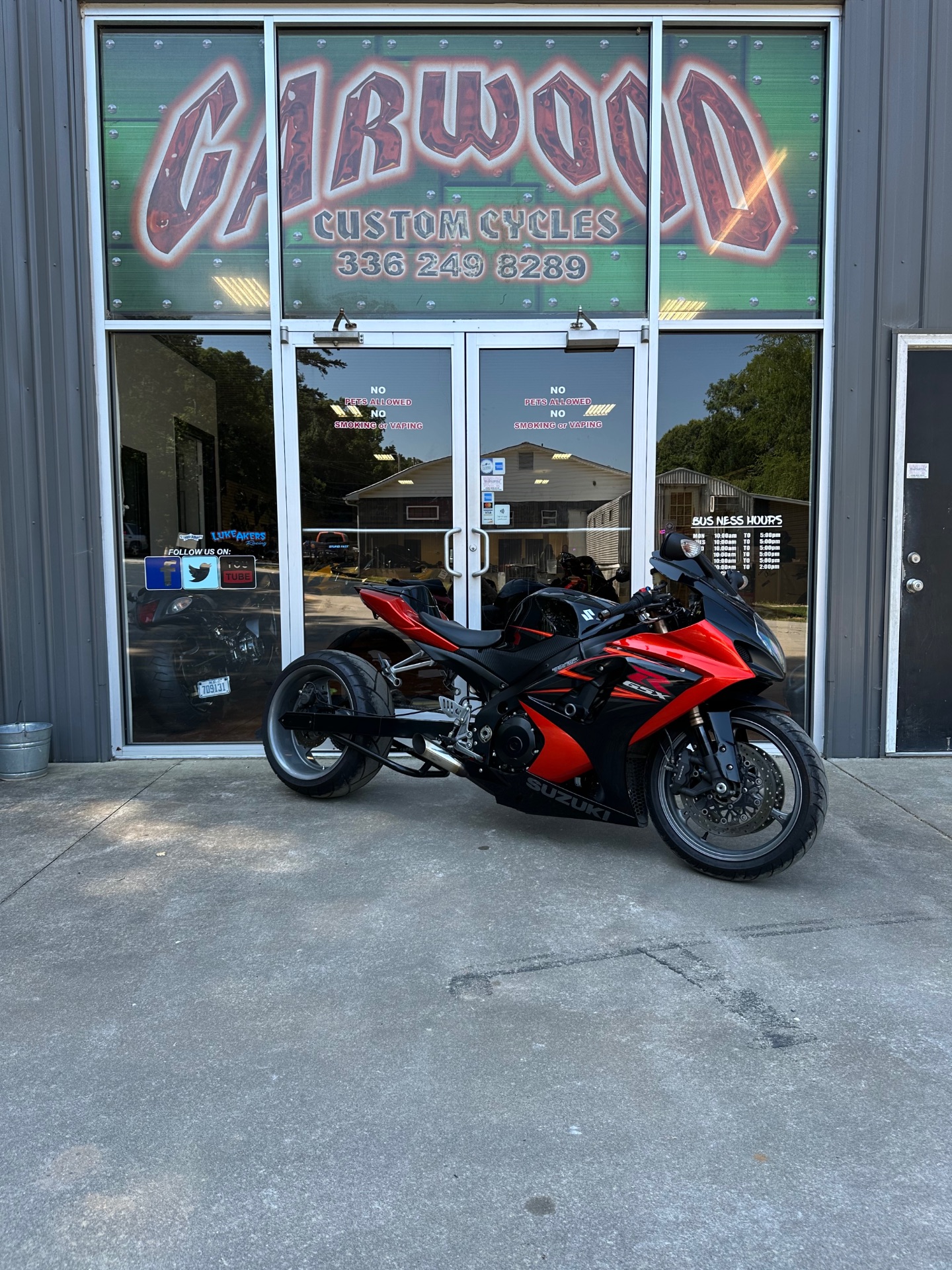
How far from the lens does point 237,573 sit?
526cm

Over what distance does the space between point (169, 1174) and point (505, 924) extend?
Answer: 1.41 meters

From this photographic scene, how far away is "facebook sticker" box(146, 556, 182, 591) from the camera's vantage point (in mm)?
5246

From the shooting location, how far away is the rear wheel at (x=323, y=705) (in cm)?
423

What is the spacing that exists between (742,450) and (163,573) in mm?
3537

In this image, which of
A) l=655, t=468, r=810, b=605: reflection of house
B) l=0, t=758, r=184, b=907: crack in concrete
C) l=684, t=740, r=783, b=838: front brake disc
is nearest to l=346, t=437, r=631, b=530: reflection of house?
l=655, t=468, r=810, b=605: reflection of house

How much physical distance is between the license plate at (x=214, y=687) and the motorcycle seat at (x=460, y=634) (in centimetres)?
177

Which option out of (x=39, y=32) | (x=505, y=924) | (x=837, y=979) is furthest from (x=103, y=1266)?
(x=39, y=32)

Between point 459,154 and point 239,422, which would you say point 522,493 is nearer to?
point 239,422

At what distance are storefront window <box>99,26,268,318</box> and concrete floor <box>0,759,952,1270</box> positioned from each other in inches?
127

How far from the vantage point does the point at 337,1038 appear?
2.39 m

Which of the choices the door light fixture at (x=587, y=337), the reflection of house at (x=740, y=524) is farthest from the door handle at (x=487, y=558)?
the door light fixture at (x=587, y=337)

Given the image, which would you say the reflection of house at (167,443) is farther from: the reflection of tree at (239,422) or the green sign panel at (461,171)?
the green sign panel at (461,171)

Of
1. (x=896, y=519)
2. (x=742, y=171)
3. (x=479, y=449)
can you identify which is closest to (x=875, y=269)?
(x=742, y=171)

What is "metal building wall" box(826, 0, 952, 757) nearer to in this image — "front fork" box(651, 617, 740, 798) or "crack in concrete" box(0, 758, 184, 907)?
"front fork" box(651, 617, 740, 798)
